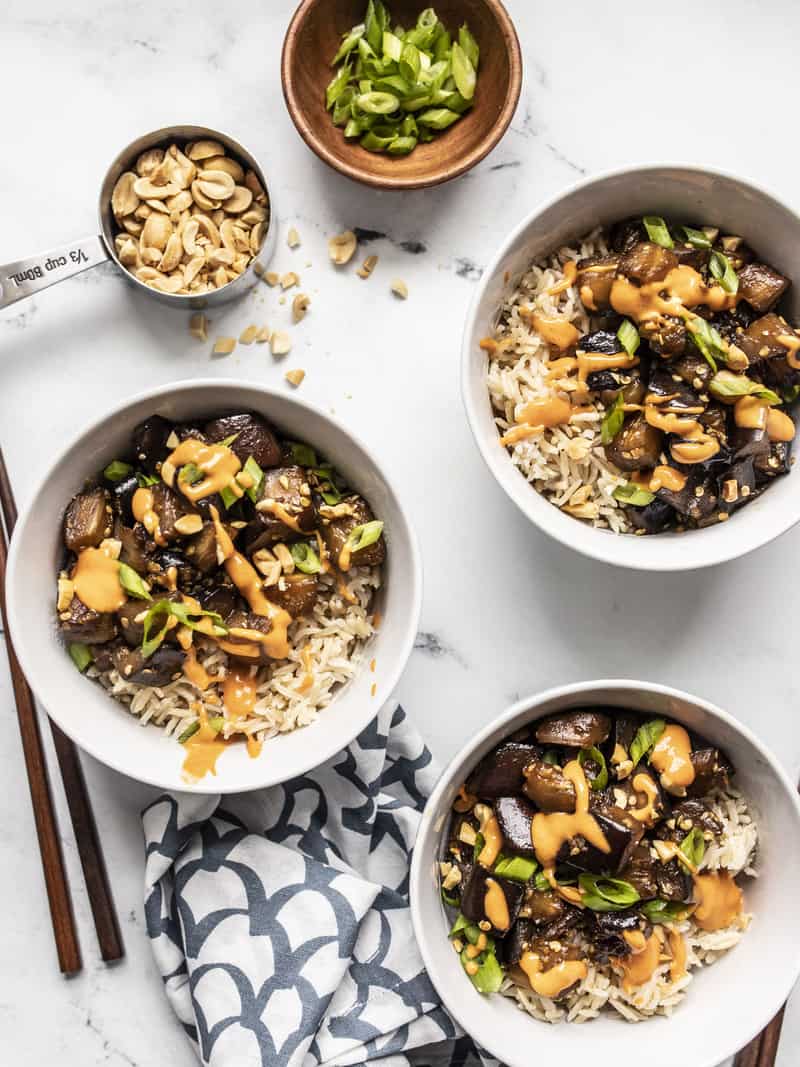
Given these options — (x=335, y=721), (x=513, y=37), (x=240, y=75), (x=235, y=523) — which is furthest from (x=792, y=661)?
(x=240, y=75)

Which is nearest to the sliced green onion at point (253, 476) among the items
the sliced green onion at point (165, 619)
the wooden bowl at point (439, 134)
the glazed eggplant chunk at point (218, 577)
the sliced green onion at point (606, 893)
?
the glazed eggplant chunk at point (218, 577)

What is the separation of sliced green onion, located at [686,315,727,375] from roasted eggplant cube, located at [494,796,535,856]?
1060 mm

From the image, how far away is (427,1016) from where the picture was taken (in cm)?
250

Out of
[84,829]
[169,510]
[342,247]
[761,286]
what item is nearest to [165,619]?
[169,510]

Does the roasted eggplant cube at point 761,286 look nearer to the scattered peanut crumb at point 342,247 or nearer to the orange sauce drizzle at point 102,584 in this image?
the scattered peanut crumb at point 342,247

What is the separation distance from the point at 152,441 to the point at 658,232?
4.03 ft

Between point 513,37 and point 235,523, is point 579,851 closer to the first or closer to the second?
point 235,523

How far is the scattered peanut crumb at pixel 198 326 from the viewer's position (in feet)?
8.44

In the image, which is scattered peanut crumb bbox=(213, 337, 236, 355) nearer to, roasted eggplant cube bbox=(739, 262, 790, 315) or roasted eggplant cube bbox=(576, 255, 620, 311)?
roasted eggplant cube bbox=(576, 255, 620, 311)

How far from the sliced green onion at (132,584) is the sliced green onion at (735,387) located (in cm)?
131

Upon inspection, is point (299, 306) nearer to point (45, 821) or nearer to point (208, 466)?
point (208, 466)

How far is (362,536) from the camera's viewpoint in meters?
2.30

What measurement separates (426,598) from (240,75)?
1392 millimetres

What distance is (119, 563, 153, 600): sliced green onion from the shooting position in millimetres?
2201
